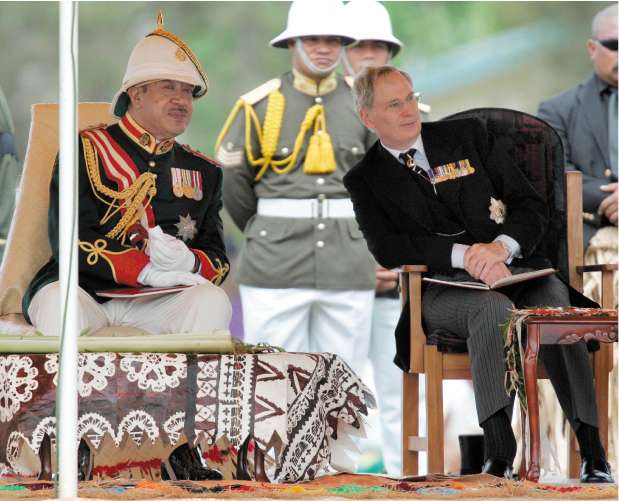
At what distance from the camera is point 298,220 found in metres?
8.34

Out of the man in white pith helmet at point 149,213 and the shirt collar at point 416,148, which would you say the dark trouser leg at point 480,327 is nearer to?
the shirt collar at point 416,148

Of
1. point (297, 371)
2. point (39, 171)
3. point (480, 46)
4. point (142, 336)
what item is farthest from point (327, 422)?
point (480, 46)

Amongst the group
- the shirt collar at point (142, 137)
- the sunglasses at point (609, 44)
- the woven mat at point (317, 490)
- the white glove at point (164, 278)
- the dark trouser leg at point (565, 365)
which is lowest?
the woven mat at point (317, 490)

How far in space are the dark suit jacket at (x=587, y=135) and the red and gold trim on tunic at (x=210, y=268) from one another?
87.2 inches

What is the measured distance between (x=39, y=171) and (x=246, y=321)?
1762mm

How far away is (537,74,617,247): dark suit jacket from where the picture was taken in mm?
8250

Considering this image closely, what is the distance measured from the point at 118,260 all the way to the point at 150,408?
0.89m

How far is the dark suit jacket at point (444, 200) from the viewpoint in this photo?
685 centimetres

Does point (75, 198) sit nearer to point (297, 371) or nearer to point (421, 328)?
point (297, 371)

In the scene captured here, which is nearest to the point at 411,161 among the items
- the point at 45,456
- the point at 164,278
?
the point at 164,278

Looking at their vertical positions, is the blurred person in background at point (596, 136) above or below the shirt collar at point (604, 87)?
below

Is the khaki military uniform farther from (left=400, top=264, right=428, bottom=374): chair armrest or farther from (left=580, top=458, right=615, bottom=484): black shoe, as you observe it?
(left=580, top=458, right=615, bottom=484): black shoe

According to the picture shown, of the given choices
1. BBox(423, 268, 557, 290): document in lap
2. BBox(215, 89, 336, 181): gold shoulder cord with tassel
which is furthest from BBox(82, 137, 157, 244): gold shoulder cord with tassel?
BBox(215, 89, 336, 181): gold shoulder cord with tassel

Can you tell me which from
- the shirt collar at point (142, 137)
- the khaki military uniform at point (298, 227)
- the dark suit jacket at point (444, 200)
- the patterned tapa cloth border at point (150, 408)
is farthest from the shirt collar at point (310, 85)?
the patterned tapa cloth border at point (150, 408)
